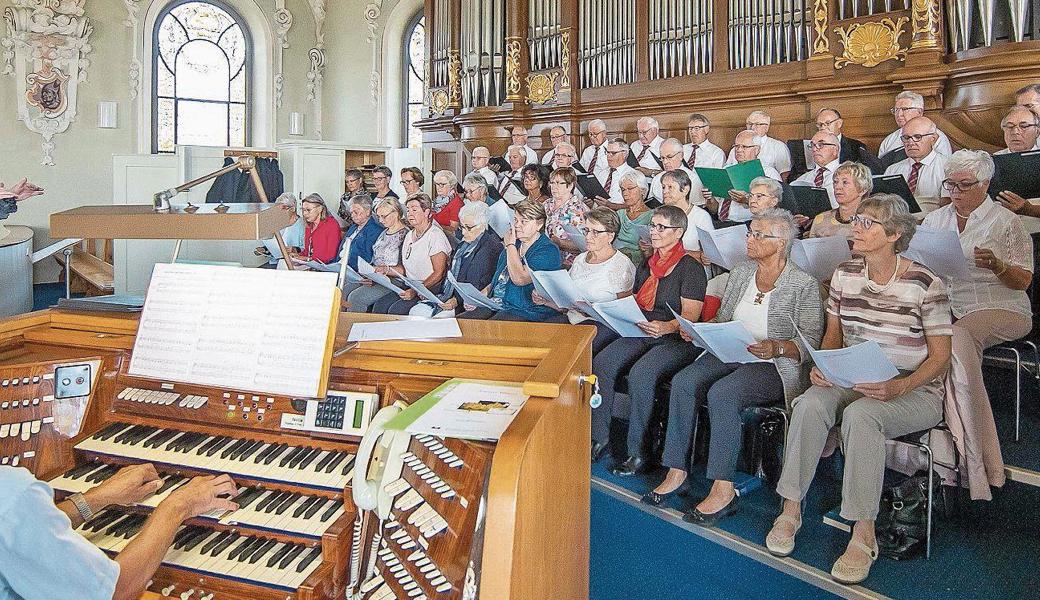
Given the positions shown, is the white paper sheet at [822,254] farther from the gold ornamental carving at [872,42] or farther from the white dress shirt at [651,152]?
the white dress shirt at [651,152]

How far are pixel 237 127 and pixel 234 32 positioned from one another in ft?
4.05

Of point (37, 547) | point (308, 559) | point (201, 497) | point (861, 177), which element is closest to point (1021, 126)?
point (861, 177)

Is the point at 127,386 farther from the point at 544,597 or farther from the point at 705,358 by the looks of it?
the point at 705,358

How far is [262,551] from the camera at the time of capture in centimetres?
175

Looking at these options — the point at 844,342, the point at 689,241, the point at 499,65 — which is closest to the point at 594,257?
the point at 689,241

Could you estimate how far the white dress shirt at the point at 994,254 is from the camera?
3.44m

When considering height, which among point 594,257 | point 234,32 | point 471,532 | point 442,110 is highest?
point 234,32

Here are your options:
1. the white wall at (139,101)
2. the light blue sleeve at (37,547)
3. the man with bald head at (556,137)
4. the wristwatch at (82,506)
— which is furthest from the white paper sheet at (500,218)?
the light blue sleeve at (37,547)

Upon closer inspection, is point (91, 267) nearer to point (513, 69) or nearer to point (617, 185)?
point (513, 69)

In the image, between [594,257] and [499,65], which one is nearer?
[594,257]

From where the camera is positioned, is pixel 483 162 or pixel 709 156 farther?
pixel 483 162

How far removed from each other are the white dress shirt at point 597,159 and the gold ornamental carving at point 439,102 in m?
2.32

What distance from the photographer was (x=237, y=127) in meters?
11.3

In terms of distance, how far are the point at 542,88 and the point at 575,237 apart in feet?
11.1
